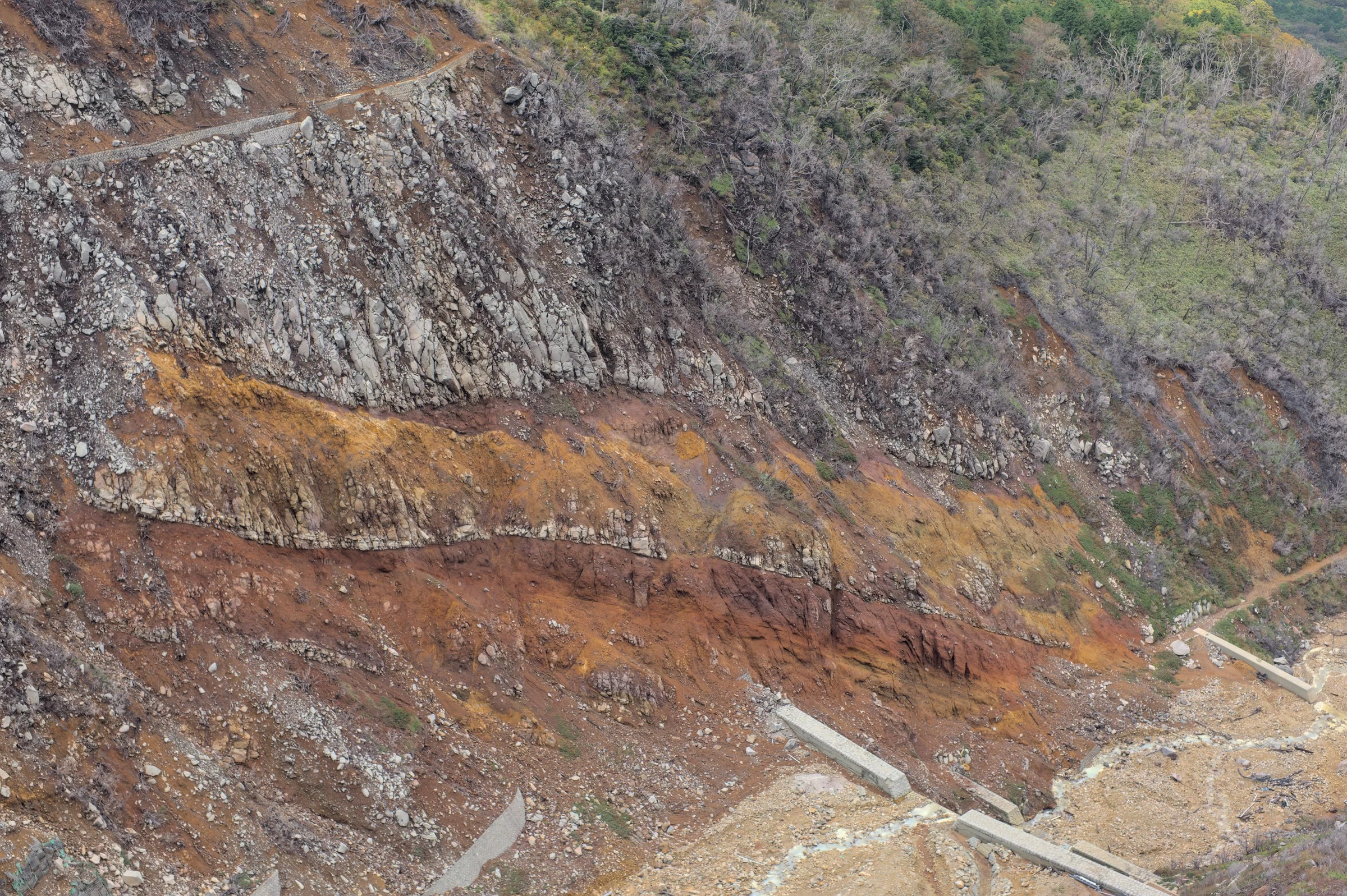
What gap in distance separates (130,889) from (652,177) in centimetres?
2362

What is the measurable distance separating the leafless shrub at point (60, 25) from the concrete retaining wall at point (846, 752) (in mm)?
21619

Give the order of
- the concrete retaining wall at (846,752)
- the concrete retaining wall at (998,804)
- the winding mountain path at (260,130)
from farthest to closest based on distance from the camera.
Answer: the concrete retaining wall at (998,804), the concrete retaining wall at (846,752), the winding mountain path at (260,130)

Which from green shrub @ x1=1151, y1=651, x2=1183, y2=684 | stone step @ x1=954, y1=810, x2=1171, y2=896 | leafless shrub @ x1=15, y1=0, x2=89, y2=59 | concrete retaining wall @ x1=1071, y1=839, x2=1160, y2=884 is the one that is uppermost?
leafless shrub @ x1=15, y1=0, x2=89, y2=59

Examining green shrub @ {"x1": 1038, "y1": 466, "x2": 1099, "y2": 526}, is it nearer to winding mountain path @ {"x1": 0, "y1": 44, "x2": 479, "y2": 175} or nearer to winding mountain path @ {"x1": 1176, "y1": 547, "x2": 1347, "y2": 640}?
winding mountain path @ {"x1": 1176, "y1": 547, "x2": 1347, "y2": 640}

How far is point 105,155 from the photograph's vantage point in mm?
23344

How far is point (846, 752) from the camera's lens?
2405 centimetres

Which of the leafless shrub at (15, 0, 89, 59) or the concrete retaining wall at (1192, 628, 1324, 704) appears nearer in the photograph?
the leafless shrub at (15, 0, 89, 59)

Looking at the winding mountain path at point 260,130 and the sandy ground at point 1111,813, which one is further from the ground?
the winding mountain path at point 260,130

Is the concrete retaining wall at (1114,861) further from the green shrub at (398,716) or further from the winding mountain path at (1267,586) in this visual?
the green shrub at (398,716)

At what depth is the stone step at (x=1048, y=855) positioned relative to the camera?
2080 cm

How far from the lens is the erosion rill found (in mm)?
19172

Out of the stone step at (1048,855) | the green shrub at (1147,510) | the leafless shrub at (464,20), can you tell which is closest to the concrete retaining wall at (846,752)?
the stone step at (1048,855)

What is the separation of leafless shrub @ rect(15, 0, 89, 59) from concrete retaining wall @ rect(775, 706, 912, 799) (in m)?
21.6

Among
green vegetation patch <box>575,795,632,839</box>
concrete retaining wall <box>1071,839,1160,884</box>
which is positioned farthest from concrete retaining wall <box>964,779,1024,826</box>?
green vegetation patch <box>575,795,632,839</box>
